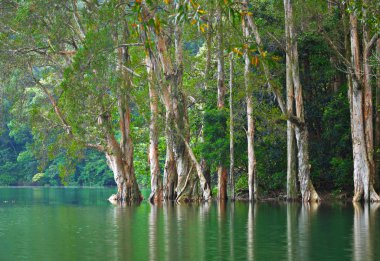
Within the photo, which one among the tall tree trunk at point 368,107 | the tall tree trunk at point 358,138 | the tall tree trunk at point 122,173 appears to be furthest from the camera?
the tall tree trunk at point 122,173

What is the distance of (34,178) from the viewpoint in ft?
287

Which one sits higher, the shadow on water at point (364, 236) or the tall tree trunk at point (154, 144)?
the tall tree trunk at point (154, 144)

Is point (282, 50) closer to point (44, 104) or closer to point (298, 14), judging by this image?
point (298, 14)

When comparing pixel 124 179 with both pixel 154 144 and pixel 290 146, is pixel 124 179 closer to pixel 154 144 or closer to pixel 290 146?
pixel 154 144

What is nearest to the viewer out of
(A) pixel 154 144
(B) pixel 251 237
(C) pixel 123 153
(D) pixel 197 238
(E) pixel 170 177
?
(D) pixel 197 238

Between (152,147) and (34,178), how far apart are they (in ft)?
173

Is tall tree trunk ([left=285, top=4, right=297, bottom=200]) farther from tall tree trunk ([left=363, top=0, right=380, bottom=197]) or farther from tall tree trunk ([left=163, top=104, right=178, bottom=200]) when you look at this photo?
tall tree trunk ([left=163, top=104, right=178, bottom=200])

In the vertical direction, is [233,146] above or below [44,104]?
below

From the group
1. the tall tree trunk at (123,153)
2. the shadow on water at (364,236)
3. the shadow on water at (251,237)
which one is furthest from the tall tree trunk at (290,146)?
the shadow on water at (251,237)

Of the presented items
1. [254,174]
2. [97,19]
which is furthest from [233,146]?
[97,19]

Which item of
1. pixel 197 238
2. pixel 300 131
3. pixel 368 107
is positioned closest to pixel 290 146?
pixel 300 131

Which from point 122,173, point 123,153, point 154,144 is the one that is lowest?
point 122,173

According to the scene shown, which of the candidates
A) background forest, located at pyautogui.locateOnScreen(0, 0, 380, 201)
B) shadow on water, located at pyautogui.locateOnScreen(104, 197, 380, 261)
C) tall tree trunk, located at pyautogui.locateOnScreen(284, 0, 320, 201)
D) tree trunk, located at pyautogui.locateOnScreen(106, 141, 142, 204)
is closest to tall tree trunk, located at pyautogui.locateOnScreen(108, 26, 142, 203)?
tree trunk, located at pyautogui.locateOnScreen(106, 141, 142, 204)

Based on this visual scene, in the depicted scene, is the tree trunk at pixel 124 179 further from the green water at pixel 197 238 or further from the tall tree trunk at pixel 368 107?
the green water at pixel 197 238
